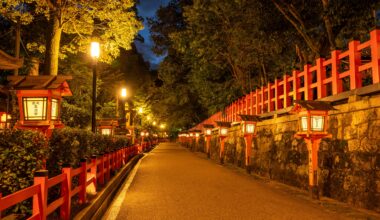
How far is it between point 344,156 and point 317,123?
1.19 m

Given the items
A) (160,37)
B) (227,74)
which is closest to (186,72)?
(160,37)

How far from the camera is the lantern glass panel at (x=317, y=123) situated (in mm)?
11125

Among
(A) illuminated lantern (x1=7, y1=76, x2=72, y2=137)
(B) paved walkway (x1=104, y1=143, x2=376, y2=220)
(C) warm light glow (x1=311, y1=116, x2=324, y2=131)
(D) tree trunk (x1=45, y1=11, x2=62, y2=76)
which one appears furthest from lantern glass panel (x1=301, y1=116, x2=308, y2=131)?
(D) tree trunk (x1=45, y1=11, x2=62, y2=76)

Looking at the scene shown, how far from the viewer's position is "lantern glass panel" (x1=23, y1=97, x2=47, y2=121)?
910cm

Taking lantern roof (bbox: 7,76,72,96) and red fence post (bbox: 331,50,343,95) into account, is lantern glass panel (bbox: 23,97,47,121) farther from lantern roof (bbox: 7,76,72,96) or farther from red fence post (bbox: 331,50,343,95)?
red fence post (bbox: 331,50,343,95)

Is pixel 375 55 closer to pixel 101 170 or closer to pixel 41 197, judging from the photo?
pixel 101 170

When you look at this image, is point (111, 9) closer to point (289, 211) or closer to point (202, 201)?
point (202, 201)

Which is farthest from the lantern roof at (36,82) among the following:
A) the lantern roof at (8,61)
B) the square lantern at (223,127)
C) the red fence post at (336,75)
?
the square lantern at (223,127)

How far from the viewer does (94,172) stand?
9797 millimetres

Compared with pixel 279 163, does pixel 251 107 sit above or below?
above

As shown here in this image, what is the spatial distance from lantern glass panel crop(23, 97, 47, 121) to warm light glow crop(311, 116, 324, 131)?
7410mm

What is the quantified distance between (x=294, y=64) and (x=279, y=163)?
8022 mm

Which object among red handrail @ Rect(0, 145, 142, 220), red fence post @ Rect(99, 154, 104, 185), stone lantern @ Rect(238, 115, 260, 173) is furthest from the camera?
stone lantern @ Rect(238, 115, 260, 173)

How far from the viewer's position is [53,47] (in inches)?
657
